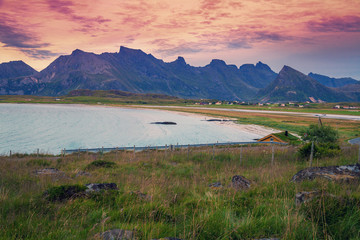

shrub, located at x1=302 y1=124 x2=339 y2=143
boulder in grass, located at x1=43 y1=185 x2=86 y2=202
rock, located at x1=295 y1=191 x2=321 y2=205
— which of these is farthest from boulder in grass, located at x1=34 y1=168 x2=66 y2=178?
shrub, located at x1=302 y1=124 x2=339 y2=143

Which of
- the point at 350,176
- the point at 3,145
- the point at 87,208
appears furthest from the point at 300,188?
the point at 3,145

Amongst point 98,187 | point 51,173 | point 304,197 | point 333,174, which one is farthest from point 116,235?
point 51,173

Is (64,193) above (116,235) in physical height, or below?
below

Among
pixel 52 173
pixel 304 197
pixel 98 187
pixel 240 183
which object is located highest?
pixel 304 197

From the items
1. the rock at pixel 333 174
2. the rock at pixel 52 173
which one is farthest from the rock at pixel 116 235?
the rock at pixel 52 173

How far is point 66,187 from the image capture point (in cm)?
704

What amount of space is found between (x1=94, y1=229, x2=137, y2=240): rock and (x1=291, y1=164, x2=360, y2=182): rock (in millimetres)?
6555

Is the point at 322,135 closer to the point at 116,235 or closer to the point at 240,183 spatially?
the point at 240,183

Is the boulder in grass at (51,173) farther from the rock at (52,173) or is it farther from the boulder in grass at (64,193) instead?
the boulder in grass at (64,193)

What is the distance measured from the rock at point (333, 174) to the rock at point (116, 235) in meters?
6.56

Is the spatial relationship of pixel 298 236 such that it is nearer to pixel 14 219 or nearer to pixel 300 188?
pixel 300 188

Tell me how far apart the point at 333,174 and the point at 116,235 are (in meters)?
7.94

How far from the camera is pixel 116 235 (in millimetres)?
4156

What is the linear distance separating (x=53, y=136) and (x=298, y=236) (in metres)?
64.9
